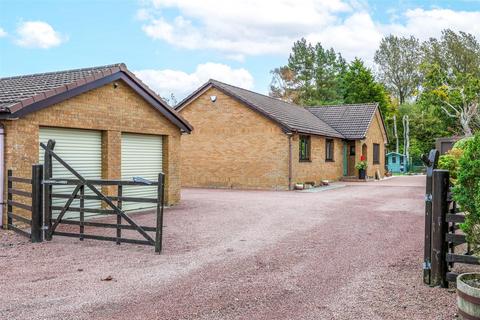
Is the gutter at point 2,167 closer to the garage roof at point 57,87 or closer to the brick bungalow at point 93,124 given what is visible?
the brick bungalow at point 93,124

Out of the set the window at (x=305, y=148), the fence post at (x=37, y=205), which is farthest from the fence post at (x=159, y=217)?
the window at (x=305, y=148)

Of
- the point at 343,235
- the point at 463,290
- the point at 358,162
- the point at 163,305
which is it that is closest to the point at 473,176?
the point at 463,290

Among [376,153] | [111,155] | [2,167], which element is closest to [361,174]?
[376,153]

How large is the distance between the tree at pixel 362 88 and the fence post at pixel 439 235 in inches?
1753

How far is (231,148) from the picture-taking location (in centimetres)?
2381

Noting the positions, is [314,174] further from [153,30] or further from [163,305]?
[163,305]

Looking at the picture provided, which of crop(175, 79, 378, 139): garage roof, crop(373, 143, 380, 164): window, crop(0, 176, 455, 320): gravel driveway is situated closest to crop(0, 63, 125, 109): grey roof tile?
crop(0, 176, 455, 320): gravel driveway

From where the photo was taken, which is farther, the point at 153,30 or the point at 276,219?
the point at 153,30

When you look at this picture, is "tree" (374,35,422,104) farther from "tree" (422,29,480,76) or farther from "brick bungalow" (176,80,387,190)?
"brick bungalow" (176,80,387,190)

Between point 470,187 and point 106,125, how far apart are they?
1004 cm

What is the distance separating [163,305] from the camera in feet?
17.2

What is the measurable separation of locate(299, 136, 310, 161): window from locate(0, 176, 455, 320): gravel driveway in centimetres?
1299

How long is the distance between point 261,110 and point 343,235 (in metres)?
13.5

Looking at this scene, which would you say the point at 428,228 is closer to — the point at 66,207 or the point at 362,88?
the point at 66,207
